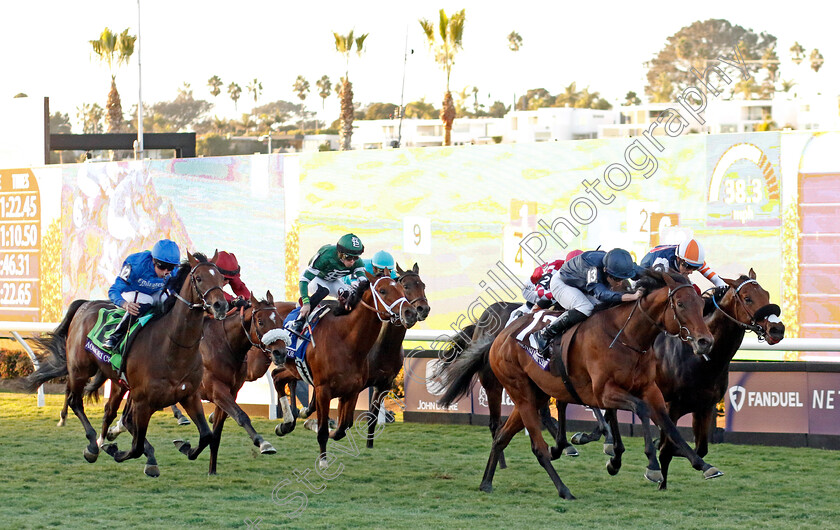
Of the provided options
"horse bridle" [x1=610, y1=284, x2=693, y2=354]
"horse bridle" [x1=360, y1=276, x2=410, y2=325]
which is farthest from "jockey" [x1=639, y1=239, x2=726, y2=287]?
"horse bridle" [x1=360, y1=276, x2=410, y2=325]

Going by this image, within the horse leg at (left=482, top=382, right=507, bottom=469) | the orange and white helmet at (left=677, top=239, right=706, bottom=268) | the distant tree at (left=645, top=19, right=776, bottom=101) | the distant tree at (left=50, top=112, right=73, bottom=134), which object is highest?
the distant tree at (left=645, top=19, right=776, bottom=101)

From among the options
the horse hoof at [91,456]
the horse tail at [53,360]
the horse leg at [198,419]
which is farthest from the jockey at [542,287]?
the horse tail at [53,360]

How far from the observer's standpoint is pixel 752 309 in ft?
24.5

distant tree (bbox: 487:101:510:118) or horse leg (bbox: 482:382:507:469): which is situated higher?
distant tree (bbox: 487:101:510:118)

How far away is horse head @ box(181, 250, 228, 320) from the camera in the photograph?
720 cm

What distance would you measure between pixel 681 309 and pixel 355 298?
297 centimetres

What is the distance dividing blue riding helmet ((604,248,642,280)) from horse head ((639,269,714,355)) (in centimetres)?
25

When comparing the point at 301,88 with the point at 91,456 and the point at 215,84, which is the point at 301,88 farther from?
the point at 91,456

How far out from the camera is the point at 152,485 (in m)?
7.75

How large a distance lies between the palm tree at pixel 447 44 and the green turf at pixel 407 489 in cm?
2634

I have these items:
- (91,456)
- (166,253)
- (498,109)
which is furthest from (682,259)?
(498,109)

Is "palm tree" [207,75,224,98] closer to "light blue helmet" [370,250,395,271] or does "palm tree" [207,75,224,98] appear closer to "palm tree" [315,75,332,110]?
"palm tree" [315,75,332,110]

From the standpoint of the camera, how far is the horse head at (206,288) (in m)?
7.20

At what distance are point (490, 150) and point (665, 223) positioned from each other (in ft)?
11.6
